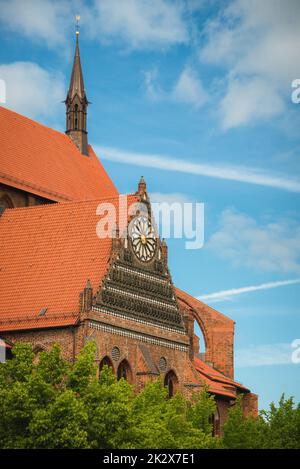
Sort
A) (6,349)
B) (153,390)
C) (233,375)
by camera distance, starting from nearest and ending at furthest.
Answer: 1. (153,390)
2. (6,349)
3. (233,375)

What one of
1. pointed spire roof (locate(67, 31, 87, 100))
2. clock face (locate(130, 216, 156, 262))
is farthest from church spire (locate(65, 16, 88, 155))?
clock face (locate(130, 216, 156, 262))

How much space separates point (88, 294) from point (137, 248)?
5.07m

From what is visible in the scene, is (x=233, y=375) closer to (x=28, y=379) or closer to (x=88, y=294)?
(x=88, y=294)

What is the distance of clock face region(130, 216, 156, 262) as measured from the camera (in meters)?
76.2

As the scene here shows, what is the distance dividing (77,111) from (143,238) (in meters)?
23.0

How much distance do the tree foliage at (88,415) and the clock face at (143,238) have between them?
958 cm

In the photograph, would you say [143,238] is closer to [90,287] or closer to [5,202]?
[90,287]

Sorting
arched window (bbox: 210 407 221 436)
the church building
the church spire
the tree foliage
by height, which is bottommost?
the tree foliage

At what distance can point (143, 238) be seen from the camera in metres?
76.8

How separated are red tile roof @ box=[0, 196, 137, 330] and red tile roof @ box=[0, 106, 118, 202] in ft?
15.4

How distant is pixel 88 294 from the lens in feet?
237

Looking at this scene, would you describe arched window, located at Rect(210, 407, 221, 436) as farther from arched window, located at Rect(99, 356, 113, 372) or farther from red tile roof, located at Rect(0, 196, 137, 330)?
red tile roof, located at Rect(0, 196, 137, 330)

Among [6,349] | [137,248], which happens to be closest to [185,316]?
[137,248]

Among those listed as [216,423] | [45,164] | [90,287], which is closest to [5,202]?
[45,164]
